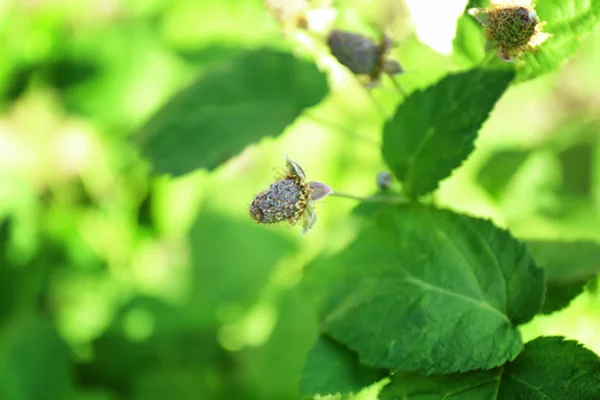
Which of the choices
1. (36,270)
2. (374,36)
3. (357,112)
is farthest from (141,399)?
(374,36)

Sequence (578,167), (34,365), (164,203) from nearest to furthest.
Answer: (34,365) → (578,167) → (164,203)

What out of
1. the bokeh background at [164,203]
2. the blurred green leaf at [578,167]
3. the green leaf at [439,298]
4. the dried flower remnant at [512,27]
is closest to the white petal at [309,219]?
the green leaf at [439,298]

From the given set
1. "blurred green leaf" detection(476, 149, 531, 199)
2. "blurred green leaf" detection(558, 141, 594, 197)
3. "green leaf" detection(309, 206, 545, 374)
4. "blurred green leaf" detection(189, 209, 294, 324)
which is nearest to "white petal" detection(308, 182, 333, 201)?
"green leaf" detection(309, 206, 545, 374)

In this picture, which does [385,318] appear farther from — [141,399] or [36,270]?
[36,270]

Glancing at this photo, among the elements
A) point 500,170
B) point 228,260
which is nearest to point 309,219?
point 500,170

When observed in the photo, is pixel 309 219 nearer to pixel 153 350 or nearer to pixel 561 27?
pixel 561 27

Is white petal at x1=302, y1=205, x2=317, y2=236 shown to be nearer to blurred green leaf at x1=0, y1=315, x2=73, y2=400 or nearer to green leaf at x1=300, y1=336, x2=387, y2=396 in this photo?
green leaf at x1=300, y1=336, x2=387, y2=396

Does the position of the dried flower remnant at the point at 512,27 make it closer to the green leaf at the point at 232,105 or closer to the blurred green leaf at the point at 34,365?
the green leaf at the point at 232,105
